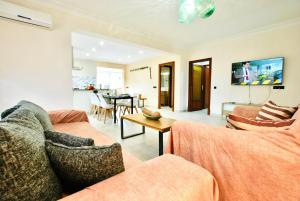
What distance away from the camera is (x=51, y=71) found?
108 inches

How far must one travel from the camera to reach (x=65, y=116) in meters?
2.15

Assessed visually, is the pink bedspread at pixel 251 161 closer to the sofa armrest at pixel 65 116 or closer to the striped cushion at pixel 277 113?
the striped cushion at pixel 277 113

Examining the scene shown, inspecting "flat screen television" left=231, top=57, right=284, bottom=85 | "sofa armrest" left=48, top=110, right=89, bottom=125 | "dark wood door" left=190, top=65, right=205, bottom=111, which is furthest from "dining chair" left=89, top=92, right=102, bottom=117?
"flat screen television" left=231, top=57, right=284, bottom=85

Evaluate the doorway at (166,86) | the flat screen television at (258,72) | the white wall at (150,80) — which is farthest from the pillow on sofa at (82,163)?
the doorway at (166,86)

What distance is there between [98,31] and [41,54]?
1271 millimetres

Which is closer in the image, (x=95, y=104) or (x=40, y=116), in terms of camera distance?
(x=40, y=116)

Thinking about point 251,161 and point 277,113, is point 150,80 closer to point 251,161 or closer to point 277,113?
point 277,113

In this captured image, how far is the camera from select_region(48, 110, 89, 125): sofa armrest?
2.07m

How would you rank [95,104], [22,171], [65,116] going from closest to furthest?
[22,171] → [65,116] → [95,104]

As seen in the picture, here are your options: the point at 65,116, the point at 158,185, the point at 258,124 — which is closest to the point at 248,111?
the point at 258,124

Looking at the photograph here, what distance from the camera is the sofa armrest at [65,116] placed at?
2070mm

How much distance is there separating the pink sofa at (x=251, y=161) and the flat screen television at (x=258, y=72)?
3.43 meters

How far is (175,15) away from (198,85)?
377 cm

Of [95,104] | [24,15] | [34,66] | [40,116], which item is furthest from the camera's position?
[95,104]
